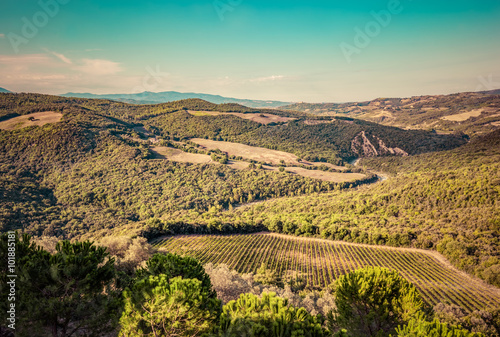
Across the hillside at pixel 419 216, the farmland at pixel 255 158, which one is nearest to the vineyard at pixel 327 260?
the hillside at pixel 419 216

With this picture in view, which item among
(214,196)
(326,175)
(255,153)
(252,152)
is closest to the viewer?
(214,196)

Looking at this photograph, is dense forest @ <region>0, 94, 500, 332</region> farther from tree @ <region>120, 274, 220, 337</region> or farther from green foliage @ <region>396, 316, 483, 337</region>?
tree @ <region>120, 274, 220, 337</region>

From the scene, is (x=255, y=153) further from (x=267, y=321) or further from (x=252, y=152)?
(x=267, y=321)

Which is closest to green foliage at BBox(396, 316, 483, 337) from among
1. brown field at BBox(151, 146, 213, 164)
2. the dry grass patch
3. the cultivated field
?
brown field at BBox(151, 146, 213, 164)

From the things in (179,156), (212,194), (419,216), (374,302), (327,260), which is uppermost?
(374,302)

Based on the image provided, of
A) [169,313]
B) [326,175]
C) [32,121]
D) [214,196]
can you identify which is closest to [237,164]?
[214,196]

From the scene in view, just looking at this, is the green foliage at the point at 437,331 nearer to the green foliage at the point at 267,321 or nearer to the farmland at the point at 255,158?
the green foliage at the point at 267,321

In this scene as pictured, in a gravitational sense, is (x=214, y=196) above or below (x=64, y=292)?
below
